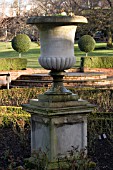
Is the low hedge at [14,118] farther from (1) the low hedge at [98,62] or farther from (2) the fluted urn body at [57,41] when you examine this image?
(1) the low hedge at [98,62]

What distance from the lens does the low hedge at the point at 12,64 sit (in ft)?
58.0

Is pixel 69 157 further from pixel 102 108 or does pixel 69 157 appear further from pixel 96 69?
pixel 96 69

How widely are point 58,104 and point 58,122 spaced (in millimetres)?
216

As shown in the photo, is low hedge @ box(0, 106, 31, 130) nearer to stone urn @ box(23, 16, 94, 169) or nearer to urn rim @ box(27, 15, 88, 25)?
stone urn @ box(23, 16, 94, 169)

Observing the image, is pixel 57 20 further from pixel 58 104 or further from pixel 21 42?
pixel 21 42

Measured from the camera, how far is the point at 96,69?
18.7 meters

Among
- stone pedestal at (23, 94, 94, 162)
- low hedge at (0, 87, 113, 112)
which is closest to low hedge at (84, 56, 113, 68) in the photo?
low hedge at (0, 87, 113, 112)

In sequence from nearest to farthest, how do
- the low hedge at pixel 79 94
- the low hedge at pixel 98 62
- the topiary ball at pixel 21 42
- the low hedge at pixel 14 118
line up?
the low hedge at pixel 14 118 < the low hedge at pixel 79 94 < the low hedge at pixel 98 62 < the topiary ball at pixel 21 42

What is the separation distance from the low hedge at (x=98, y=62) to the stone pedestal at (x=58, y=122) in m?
13.0

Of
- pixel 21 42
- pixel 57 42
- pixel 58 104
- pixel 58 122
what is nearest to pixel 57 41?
pixel 57 42

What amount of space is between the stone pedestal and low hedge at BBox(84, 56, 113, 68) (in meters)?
13.0

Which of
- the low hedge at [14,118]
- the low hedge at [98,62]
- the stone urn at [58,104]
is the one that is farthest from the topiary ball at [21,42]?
the stone urn at [58,104]

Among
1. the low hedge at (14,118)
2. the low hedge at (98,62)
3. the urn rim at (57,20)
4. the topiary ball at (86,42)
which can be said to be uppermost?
the urn rim at (57,20)

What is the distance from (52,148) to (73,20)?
1557 millimetres
